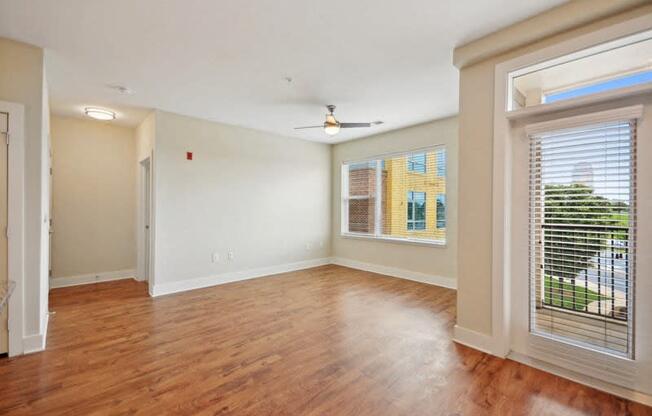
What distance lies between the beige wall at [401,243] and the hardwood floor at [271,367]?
1133mm

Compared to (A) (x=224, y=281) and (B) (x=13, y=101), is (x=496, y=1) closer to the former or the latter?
(B) (x=13, y=101)

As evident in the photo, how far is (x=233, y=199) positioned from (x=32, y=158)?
2.71 metres

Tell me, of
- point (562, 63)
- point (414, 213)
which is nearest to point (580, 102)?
point (562, 63)

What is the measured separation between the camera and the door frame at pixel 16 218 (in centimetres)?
255

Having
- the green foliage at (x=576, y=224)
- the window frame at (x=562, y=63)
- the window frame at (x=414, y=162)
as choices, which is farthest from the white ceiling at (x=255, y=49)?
the green foliage at (x=576, y=224)

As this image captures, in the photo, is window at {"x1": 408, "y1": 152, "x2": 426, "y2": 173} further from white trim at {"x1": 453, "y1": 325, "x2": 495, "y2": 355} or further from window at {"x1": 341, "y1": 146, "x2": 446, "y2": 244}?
white trim at {"x1": 453, "y1": 325, "x2": 495, "y2": 355}

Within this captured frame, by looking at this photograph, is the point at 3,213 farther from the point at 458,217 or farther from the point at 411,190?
the point at 411,190

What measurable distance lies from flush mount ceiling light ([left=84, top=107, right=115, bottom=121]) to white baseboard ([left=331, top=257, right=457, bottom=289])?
15.7 feet

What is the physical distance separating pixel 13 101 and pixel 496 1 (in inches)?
154

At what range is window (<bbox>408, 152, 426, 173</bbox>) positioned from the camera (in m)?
5.20

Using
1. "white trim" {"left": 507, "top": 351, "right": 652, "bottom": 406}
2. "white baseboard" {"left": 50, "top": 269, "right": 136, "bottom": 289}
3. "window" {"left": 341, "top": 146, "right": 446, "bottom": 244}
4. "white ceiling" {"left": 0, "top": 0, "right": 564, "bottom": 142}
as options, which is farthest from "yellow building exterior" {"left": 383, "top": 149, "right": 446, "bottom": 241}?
"white baseboard" {"left": 50, "top": 269, "right": 136, "bottom": 289}

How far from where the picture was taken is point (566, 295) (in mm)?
2324

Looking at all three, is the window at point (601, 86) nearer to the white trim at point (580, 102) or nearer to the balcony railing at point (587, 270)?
the white trim at point (580, 102)

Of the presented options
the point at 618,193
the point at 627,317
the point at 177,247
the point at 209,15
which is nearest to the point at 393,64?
the point at 209,15
